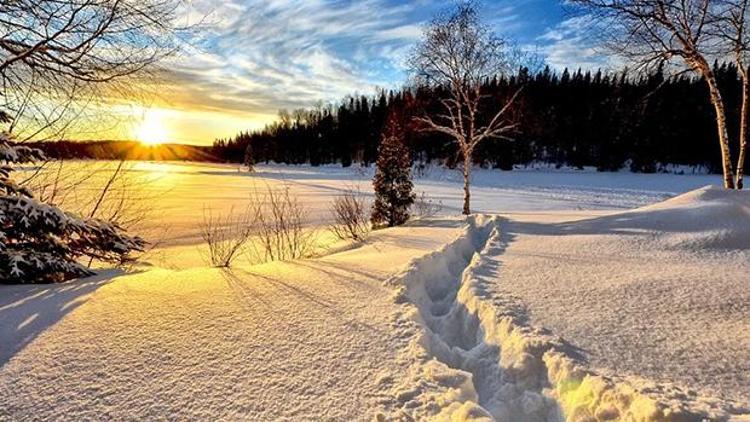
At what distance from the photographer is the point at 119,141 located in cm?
584

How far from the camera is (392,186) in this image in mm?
12094

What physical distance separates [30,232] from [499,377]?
5138mm

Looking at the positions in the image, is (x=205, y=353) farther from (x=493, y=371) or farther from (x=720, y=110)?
(x=720, y=110)

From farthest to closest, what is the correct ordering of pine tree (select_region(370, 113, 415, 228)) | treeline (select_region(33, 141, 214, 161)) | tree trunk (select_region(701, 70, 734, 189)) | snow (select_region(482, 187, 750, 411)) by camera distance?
pine tree (select_region(370, 113, 415, 228))
tree trunk (select_region(701, 70, 734, 189))
treeline (select_region(33, 141, 214, 161))
snow (select_region(482, 187, 750, 411))

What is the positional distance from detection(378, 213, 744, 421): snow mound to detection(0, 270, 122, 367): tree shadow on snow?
262 centimetres

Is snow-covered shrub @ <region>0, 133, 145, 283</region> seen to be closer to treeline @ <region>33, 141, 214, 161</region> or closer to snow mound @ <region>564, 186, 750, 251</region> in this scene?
treeline @ <region>33, 141, 214, 161</region>

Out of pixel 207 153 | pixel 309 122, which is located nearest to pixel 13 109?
pixel 309 122

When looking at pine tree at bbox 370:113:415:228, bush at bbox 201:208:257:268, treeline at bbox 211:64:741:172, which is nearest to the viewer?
bush at bbox 201:208:257:268

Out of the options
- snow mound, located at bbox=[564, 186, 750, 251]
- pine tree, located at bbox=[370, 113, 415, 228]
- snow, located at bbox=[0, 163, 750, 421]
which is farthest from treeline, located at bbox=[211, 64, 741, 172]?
snow, located at bbox=[0, 163, 750, 421]

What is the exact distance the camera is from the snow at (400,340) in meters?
2.27

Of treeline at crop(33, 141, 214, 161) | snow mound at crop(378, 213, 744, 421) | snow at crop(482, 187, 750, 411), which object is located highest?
treeline at crop(33, 141, 214, 161)

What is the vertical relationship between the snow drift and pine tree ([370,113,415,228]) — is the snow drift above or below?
below

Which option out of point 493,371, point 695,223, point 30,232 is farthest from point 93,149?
point 695,223

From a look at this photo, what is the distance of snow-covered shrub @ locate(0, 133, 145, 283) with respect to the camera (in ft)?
14.6
